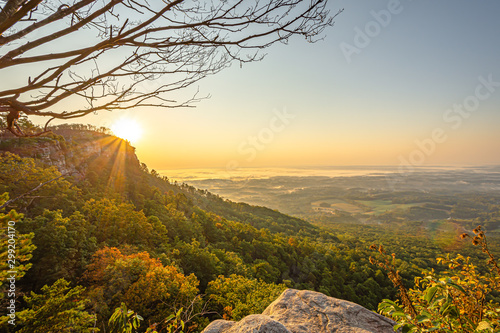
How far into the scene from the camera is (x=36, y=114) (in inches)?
63.6

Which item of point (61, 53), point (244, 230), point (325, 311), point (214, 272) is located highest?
point (61, 53)

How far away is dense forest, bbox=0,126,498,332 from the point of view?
6270 millimetres

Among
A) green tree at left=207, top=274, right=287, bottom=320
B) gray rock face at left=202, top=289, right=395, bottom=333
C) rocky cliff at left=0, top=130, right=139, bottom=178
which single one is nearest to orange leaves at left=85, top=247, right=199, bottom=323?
green tree at left=207, top=274, right=287, bottom=320

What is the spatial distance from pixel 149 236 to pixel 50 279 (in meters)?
12.0

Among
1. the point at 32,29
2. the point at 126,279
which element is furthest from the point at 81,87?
the point at 126,279

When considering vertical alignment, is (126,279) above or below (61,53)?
below

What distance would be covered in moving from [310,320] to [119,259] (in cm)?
1472

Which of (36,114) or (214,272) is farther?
(214,272)

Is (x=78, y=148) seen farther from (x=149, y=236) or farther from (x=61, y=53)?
(x=61, y=53)

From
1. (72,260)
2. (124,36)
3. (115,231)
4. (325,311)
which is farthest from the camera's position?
(115,231)

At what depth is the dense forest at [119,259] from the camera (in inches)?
247

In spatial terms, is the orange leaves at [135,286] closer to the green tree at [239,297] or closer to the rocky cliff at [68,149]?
the green tree at [239,297]

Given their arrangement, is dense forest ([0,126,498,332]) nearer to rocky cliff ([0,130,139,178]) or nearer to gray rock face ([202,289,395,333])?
rocky cliff ([0,130,139,178])

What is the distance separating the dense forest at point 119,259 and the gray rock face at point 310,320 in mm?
833
